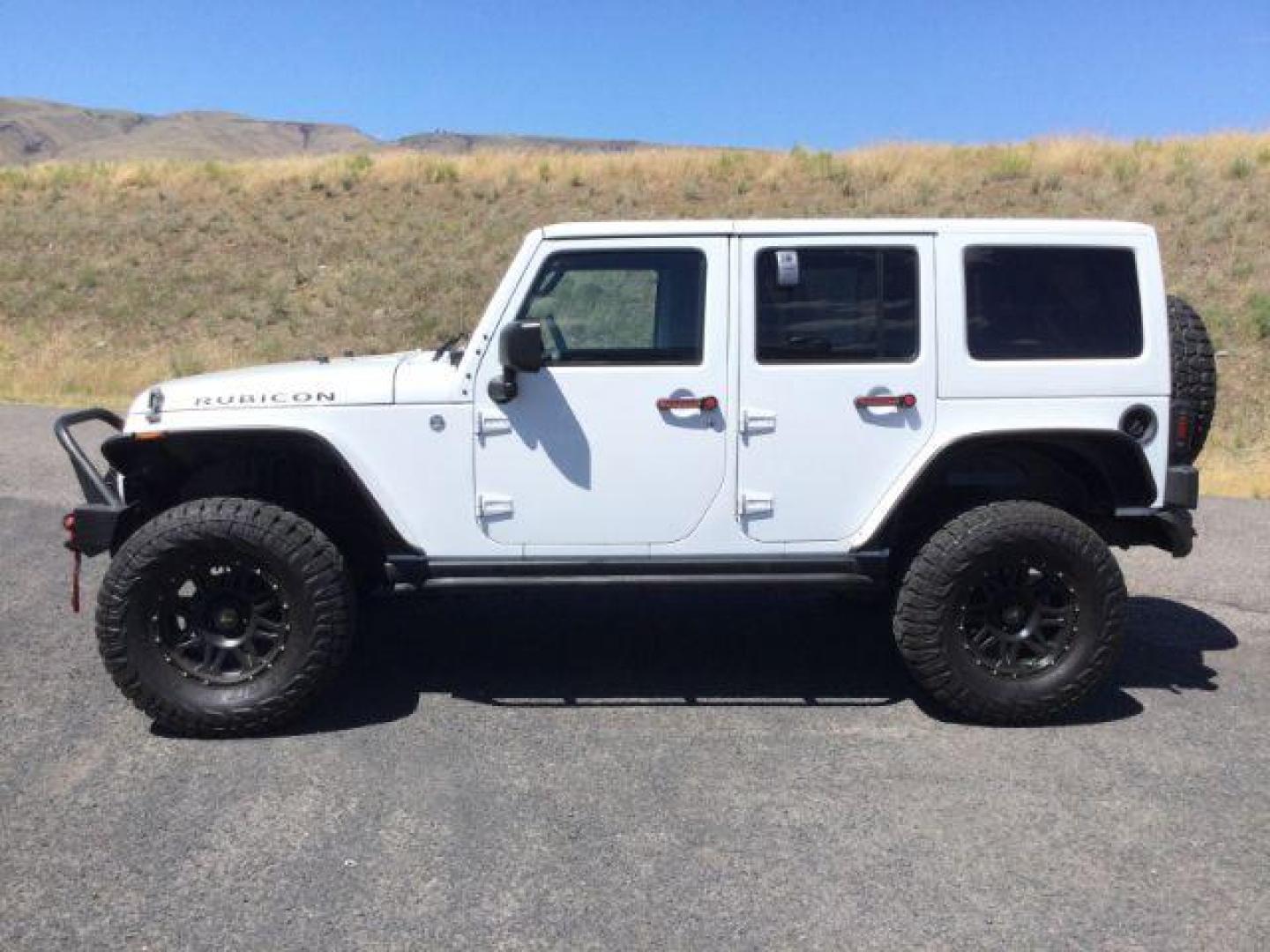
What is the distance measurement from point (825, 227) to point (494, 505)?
1.73 metres

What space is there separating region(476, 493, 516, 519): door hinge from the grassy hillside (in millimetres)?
14643

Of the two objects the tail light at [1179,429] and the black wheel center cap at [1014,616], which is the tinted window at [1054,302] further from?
the black wheel center cap at [1014,616]

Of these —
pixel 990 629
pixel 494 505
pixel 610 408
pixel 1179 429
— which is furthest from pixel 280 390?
pixel 1179 429

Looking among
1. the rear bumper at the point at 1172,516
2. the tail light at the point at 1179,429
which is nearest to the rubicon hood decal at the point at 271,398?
the rear bumper at the point at 1172,516

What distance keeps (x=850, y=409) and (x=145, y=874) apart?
297 centimetres

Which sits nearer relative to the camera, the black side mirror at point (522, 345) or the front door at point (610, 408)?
the black side mirror at point (522, 345)

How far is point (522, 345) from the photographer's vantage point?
4.41 m

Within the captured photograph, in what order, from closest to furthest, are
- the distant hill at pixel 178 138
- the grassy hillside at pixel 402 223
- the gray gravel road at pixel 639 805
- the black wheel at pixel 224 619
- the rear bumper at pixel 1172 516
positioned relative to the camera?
the gray gravel road at pixel 639 805, the black wheel at pixel 224 619, the rear bumper at pixel 1172 516, the grassy hillside at pixel 402 223, the distant hill at pixel 178 138

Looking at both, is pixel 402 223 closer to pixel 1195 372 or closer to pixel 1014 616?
pixel 1195 372

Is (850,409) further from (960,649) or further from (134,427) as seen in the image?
(134,427)

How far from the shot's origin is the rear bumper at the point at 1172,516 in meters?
4.76

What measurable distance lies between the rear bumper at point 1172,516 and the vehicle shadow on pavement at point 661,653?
0.72 meters

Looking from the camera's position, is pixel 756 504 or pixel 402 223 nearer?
pixel 756 504

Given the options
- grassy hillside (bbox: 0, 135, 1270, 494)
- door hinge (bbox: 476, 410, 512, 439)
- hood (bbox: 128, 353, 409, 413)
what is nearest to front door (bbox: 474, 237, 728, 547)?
door hinge (bbox: 476, 410, 512, 439)
